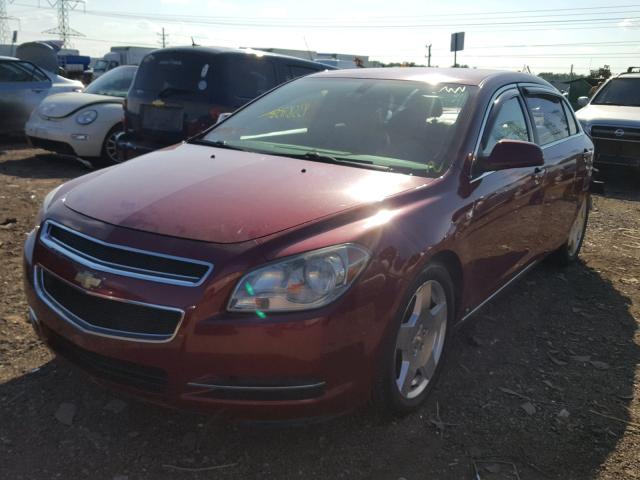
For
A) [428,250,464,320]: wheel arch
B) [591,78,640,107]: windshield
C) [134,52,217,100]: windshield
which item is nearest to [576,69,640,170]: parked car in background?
[591,78,640,107]: windshield

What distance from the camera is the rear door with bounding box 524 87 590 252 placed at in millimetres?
4195

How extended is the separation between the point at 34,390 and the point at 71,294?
2.51ft

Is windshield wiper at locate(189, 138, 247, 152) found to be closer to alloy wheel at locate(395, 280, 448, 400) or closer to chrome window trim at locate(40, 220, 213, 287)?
chrome window trim at locate(40, 220, 213, 287)

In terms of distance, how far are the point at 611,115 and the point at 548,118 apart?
6.23 meters

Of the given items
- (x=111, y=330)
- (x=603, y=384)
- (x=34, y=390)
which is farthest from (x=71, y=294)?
(x=603, y=384)

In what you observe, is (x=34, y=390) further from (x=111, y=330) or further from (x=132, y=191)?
(x=132, y=191)

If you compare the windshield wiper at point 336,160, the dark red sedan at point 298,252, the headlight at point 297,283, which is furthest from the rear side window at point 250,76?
the headlight at point 297,283

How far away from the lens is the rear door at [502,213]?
125 inches

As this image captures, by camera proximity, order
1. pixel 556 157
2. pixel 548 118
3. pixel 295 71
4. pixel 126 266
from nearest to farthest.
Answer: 1. pixel 126 266
2. pixel 556 157
3. pixel 548 118
4. pixel 295 71

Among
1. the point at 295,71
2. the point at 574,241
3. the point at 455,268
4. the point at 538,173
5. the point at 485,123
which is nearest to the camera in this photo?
the point at 455,268

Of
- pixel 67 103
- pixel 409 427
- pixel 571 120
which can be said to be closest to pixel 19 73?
pixel 67 103

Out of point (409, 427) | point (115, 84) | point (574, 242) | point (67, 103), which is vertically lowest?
point (409, 427)

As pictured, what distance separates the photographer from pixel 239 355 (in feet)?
7.17

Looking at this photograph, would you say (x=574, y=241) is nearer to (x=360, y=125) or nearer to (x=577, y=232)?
(x=577, y=232)
